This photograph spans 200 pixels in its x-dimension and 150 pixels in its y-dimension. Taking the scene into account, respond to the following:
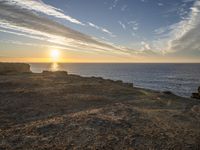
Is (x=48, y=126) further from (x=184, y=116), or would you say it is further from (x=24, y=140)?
(x=184, y=116)

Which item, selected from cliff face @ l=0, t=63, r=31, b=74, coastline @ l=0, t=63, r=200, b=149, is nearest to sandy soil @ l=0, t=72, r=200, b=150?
coastline @ l=0, t=63, r=200, b=149

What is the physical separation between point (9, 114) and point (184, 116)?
13.7 metres

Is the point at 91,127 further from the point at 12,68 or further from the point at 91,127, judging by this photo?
the point at 12,68

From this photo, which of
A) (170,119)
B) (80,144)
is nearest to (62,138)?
(80,144)

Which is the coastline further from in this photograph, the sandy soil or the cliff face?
the cliff face

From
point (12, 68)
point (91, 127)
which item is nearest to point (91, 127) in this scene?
point (91, 127)

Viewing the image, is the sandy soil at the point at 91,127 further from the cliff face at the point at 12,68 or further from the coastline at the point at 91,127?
the cliff face at the point at 12,68

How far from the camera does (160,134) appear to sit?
Result: 12.5m

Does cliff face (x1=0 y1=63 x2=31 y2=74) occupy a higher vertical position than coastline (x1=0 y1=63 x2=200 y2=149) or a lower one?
higher

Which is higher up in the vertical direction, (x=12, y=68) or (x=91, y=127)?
(x=12, y=68)

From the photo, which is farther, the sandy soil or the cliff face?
the cliff face

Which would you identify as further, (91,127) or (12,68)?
(12,68)

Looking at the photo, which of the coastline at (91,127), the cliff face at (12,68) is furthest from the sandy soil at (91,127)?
the cliff face at (12,68)

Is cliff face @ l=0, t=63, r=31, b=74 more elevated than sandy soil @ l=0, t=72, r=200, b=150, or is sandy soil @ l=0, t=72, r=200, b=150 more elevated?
cliff face @ l=0, t=63, r=31, b=74
